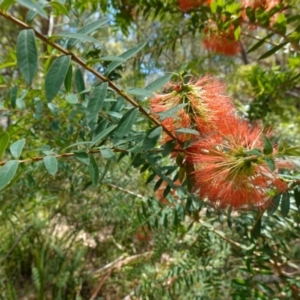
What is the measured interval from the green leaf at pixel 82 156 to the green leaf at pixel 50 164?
4 centimetres

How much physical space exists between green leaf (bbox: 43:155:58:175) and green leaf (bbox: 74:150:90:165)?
0.13ft

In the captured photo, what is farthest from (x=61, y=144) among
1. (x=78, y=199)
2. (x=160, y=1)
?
(x=78, y=199)

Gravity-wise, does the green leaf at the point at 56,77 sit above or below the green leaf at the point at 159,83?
above

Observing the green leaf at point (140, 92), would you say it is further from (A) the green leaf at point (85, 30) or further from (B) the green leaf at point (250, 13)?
(B) the green leaf at point (250, 13)

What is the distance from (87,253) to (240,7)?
2052 mm

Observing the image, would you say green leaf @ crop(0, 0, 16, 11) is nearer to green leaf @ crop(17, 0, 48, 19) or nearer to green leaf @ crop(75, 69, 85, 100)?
green leaf @ crop(17, 0, 48, 19)

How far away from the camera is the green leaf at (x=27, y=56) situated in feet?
1.20

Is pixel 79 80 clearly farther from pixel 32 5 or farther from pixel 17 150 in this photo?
pixel 32 5

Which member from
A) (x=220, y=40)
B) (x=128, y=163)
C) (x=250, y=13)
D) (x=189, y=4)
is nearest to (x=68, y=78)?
(x=250, y=13)

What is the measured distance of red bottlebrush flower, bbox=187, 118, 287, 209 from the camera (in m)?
0.59

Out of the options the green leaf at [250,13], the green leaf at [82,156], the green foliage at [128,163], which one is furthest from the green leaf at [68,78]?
the green leaf at [250,13]

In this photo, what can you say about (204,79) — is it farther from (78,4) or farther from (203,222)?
(78,4)

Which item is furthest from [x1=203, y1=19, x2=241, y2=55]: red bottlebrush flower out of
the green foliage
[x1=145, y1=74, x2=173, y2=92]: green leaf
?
[x1=145, y1=74, x2=173, y2=92]: green leaf

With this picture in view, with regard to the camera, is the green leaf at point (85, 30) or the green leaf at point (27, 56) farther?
the green leaf at point (85, 30)
